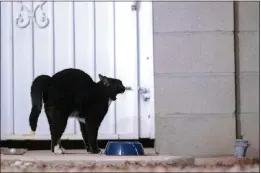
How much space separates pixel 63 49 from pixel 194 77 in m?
0.66

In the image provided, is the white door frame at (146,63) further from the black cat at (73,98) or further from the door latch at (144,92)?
the black cat at (73,98)

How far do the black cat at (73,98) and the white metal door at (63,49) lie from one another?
1.78 ft

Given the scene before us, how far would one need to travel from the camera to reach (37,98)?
6.28 ft

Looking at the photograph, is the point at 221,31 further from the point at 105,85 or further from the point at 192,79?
the point at 105,85

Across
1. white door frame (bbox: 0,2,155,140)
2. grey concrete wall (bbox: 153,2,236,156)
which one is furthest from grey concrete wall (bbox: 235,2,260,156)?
white door frame (bbox: 0,2,155,140)

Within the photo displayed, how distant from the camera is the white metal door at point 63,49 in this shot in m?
2.58

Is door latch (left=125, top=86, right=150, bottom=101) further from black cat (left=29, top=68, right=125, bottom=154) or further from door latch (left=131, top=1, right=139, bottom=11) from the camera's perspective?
black cat (left=29, top=68, right=125, bottom=154)

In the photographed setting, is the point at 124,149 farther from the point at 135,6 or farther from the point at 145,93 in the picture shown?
the point at 135,6

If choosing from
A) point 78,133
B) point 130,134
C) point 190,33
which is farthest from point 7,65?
point 190,33

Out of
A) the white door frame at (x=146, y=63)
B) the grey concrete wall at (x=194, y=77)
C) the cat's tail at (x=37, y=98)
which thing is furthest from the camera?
the white door frame at (x=146, y=63)

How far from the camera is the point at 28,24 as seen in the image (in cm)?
261

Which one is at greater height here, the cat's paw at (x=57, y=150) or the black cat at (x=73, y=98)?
the black cat at (x=73, y=98)

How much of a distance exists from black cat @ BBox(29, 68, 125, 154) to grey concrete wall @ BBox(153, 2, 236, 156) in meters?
0.45

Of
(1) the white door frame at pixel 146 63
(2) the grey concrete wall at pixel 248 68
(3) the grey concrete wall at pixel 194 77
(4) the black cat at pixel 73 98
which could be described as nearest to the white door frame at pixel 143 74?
(1) the white door frame at pixel 146 63
